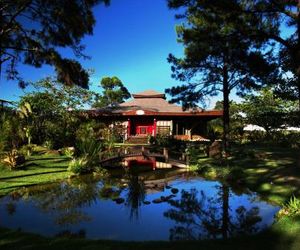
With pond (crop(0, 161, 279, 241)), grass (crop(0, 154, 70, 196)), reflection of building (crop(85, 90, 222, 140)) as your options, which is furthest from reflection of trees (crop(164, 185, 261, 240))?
reflection of building (crop(85, 90, 222, 140))

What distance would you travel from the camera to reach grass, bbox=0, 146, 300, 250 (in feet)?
23.4

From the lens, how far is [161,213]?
1096 centimetres

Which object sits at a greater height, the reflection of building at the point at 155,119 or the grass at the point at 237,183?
the reflection of building at the point at 155,119

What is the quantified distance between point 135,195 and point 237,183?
4.77 m

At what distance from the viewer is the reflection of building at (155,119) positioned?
37.9 m

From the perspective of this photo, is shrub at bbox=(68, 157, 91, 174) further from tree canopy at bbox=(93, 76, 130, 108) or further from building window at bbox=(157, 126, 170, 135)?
tree canopy at bbox=(93, 76, 130, 108)

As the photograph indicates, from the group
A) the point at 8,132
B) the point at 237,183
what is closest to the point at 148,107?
the point at 8,132

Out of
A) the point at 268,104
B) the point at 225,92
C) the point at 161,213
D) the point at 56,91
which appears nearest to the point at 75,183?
the point at 161,213

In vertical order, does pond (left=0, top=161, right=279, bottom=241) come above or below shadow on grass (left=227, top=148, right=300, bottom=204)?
below

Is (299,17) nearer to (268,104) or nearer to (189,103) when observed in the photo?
(189,103)

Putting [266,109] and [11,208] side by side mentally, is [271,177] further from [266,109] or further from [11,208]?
[266,109]

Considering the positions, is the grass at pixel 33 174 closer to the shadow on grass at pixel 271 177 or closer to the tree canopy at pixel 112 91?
the shadow on grass at pixel 271 177

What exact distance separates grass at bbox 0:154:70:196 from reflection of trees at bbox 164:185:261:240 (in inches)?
227

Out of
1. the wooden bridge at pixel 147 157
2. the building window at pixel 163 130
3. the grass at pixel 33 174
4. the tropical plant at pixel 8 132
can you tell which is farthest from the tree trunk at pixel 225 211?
the building window at pixel 163 130
